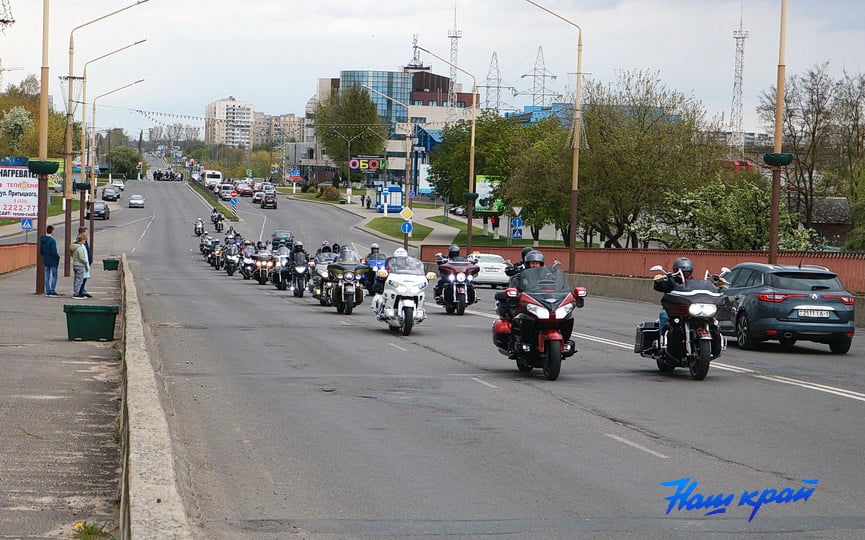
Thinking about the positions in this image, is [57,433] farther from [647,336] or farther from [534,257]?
[647,336]

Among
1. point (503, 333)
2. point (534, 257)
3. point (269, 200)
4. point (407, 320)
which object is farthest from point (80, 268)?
point (269, 200)

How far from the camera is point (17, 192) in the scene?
33.5 metres

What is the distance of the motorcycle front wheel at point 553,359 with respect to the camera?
50.9 feet

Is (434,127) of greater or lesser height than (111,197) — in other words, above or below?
above

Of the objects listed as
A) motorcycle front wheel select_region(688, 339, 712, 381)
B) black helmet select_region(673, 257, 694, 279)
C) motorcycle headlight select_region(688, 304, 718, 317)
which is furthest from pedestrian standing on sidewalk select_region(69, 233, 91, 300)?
motorcycle headlight select_region(688, 304, 718, 317)

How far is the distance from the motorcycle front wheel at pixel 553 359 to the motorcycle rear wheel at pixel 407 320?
23.9 ft

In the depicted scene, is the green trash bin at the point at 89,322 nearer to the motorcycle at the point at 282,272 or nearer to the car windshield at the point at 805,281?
the car windshield at the point at 805,281

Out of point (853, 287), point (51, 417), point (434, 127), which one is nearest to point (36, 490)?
point (51, 417)

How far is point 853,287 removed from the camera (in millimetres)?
31844

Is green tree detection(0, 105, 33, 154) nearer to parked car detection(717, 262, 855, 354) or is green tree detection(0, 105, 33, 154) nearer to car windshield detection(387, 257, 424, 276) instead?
car windshield detection(387, 257, 424, 276)

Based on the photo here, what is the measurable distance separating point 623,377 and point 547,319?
5.14 ft

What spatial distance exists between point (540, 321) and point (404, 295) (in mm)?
7607

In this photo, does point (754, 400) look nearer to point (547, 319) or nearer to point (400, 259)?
point (547, 319)

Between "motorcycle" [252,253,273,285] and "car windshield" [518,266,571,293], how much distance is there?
3255 cm
